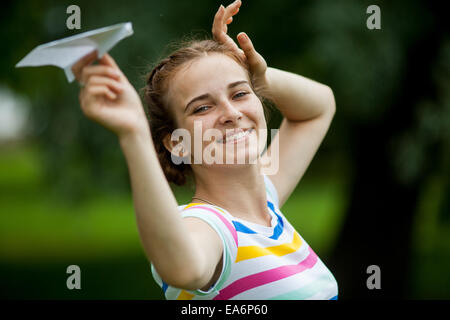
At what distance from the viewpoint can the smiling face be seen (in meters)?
1.62


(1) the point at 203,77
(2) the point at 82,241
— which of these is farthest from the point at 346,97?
(2) the point at 82,241

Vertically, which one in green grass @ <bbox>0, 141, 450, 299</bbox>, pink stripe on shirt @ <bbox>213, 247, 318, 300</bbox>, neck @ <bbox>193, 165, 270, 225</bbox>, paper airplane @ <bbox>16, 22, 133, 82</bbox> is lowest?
green grass @ <bbox>0, 141, 450, 299</bbox>

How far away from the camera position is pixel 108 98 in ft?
3.86

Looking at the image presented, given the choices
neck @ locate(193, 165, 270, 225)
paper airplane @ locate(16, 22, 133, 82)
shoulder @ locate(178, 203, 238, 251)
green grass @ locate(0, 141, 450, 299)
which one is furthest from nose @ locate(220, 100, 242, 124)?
green grass @ locate(0, 141, 450, 299)

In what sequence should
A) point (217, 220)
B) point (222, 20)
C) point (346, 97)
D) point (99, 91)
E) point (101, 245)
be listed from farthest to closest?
point (101, 245)
point (346, 97)
point (222, 20)
point (217, 220)
point (99, 91)

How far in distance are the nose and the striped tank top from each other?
260 mm

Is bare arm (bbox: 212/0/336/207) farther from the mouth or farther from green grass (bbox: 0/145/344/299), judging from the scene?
green grass (bbox: 0/145/344/299)

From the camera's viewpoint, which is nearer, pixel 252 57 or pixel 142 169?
pixel 142 169

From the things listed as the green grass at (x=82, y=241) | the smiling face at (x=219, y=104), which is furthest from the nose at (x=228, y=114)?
the green grass at (x=82, y=241)

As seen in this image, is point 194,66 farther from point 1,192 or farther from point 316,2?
point 1,192

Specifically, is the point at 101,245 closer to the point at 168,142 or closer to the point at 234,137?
the point at 168,142

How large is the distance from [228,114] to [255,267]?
449mm

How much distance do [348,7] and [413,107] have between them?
3.87 ft

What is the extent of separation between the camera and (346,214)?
5496 mm
